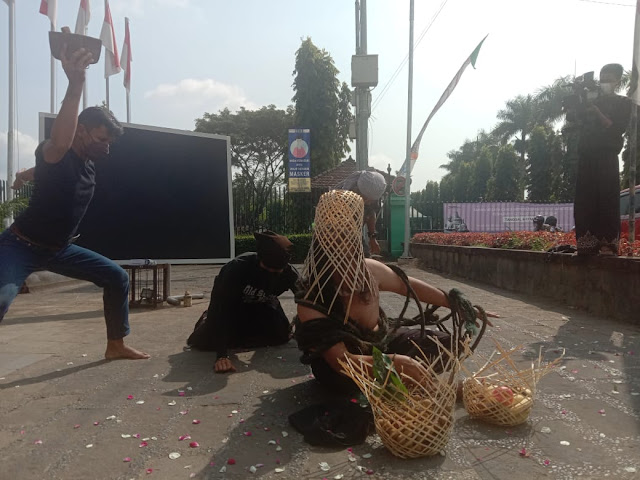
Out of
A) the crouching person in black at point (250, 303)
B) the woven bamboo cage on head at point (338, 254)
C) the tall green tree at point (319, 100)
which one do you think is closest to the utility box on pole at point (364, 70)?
the crouching person in black at point (250, 303)

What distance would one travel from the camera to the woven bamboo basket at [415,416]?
185 cm

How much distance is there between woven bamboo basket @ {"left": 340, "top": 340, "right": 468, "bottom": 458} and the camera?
6.07 ft

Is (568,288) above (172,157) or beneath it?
beneath

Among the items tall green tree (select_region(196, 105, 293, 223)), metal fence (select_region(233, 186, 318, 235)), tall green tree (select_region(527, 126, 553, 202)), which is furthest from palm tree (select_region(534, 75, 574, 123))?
metal fence (select_region(233, 186, 318, 235))

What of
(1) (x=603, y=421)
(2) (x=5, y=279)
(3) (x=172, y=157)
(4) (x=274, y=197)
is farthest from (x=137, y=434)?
(4) (x=274, y=197)

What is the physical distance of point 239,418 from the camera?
2439 millimetres

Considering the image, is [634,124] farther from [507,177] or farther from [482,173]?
[482,173]

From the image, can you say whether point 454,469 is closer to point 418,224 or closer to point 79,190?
point 79,190

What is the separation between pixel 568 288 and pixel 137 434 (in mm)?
5538

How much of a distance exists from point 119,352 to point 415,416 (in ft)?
8.28

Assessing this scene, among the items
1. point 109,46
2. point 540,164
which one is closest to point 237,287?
point 109,46

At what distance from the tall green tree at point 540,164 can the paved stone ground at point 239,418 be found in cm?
3170

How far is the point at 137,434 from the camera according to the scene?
7.36ft

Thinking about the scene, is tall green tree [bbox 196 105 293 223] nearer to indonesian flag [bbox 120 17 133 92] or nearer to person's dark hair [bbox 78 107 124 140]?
indonesian flag [bbox 120 17 133 92]
